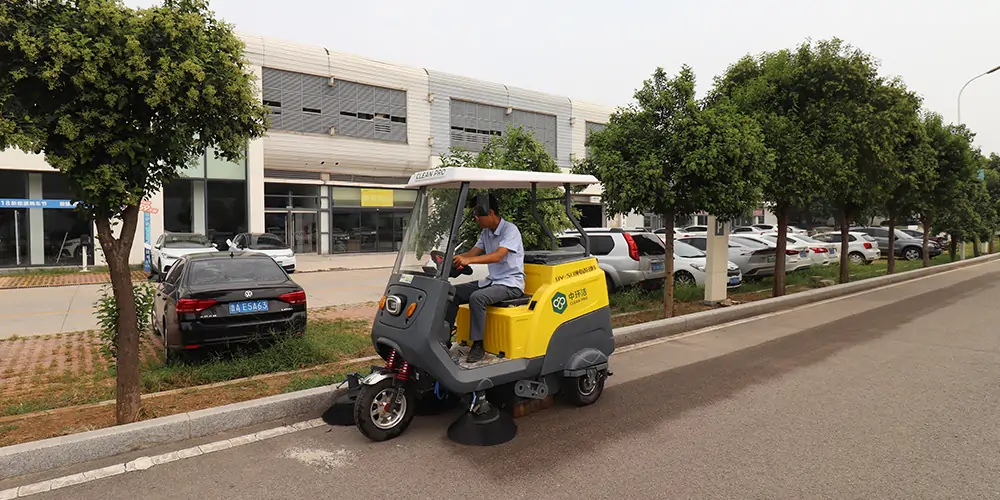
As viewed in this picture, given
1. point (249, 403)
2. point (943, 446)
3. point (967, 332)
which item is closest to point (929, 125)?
point (967, 332)

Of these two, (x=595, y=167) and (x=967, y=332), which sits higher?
(x=595, y=167)

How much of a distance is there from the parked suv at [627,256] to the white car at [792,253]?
4800 mm

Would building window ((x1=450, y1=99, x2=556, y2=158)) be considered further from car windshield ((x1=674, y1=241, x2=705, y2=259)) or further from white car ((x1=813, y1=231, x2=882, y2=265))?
car windshield ((x1=674, y1=241, x2=705, y2=259))

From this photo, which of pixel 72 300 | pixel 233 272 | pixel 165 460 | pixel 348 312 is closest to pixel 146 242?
pixel 72 300

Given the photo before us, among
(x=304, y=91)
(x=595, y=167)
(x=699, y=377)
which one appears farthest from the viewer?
(x=304, y=91)

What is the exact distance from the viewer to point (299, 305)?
725 cm

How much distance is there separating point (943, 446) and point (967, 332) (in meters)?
6.04

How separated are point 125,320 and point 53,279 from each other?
16.9m

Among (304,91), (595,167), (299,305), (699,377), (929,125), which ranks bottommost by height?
(699,377)

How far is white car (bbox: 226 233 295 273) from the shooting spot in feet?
62.8

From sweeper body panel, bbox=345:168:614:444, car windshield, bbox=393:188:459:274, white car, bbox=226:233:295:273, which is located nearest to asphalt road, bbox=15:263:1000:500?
sweeper body panel, bbox=345:168:614:444

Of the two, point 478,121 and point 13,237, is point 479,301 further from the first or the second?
point 478,121

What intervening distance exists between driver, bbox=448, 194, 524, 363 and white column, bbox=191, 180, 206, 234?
22.7 meters

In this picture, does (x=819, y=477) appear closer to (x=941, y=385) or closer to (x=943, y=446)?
(x=943, y=446)
